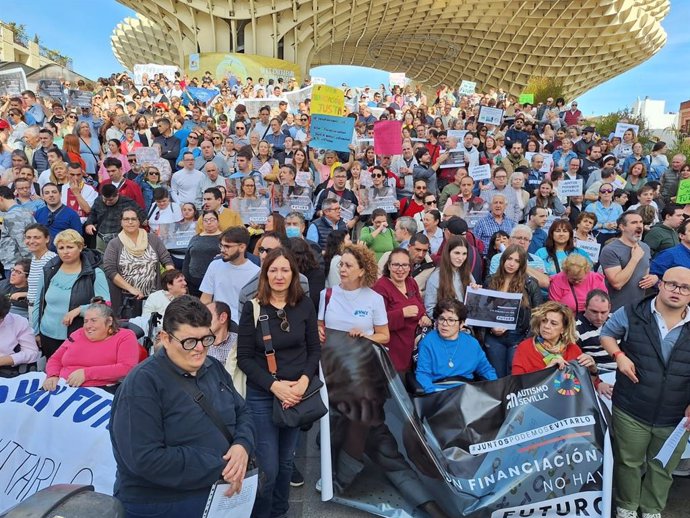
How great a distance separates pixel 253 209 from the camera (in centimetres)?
657

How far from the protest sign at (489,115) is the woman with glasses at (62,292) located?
1052 centimetres

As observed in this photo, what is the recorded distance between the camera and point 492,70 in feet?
151

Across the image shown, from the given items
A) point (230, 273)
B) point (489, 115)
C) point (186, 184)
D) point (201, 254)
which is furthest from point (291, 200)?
point (489, 115)

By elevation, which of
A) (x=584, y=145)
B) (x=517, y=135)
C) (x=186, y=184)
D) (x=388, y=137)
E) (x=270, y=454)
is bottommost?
(x=270, y=454)

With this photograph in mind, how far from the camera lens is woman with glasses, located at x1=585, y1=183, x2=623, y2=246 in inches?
286

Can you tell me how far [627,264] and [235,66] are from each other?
29.1 meters

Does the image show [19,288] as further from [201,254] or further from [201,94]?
[201,94]

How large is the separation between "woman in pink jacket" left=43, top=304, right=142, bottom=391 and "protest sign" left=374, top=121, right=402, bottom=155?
19.7ft

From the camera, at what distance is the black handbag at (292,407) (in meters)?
3.00

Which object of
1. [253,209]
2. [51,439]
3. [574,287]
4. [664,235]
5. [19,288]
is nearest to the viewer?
[51,439]

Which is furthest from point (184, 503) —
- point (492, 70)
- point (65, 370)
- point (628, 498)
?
point (492, 70)

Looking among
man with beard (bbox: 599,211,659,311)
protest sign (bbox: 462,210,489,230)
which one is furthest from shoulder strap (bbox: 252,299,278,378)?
protest sign (bbox: 462,210,489,230)

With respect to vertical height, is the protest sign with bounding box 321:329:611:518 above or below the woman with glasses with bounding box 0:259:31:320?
below

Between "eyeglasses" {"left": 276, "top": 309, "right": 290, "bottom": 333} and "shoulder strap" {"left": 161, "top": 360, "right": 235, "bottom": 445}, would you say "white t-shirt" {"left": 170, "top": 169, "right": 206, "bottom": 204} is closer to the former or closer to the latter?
"eyeglasses" {"left": 276, "top": 309, "right": 290, "bottom": 333}
